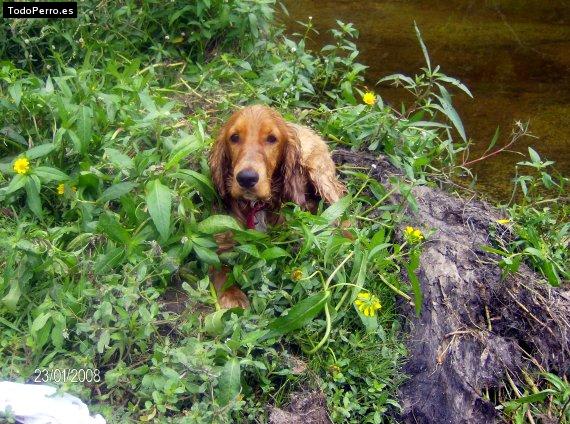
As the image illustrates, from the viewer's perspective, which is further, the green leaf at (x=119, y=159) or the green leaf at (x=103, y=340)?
the green leaf at (x=119, y=159)

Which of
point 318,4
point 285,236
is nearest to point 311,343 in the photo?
point 285,236

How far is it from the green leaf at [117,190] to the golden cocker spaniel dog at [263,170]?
0.45m

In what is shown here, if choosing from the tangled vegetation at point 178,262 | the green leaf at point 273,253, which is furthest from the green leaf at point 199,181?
the green leaf at point 273,253

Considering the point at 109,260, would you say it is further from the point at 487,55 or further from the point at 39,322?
the point at 487,55

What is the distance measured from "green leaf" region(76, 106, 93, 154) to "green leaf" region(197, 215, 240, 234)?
0.79 m

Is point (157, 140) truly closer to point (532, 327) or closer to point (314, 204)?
point (314, 204)

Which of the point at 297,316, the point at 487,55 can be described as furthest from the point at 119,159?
the point at 487,55

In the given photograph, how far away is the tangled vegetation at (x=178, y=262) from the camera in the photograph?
3.27m

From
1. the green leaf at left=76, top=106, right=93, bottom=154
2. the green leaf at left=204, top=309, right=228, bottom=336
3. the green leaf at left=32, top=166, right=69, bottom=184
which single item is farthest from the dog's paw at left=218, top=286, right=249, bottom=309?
the green leaf at left=76, top=106, right=93, bottom=154

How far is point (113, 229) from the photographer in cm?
346

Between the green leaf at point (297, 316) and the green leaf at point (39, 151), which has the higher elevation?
the green leaf at point (39, 151)

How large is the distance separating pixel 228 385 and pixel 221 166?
46.0 inches

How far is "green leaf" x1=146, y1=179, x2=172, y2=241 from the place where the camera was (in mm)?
3387

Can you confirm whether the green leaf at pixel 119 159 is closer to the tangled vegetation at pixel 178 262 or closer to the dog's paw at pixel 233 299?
the tangled vegetation at pixel 178 262
